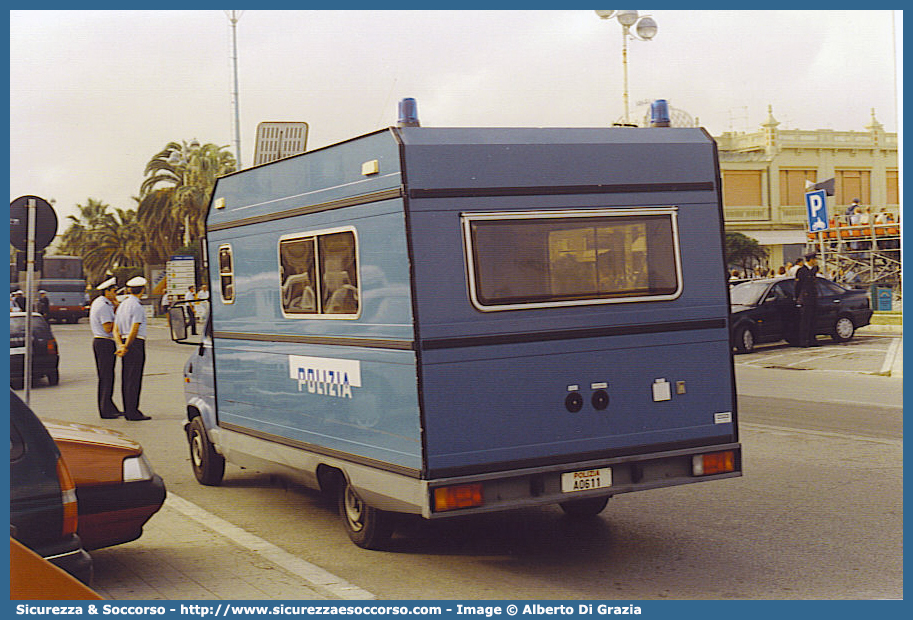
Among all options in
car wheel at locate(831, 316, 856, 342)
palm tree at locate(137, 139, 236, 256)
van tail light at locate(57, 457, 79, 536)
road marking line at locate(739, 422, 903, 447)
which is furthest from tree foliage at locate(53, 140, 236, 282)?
van tail light at locate(57, 457, 79, 536)

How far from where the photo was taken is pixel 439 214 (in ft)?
19.0

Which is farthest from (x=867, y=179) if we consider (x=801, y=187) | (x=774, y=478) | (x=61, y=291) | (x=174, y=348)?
(x=774, y=478)

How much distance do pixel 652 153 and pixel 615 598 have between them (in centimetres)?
257

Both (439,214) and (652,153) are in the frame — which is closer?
(439,214)

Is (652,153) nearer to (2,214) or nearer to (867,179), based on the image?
(2,214)

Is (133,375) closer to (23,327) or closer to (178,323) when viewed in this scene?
(178,323)

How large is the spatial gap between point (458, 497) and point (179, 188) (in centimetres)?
4159

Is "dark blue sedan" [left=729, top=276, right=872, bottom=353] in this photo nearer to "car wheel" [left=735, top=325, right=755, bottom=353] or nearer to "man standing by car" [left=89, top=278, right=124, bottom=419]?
"car wheel" [left=735, top=325, right=755, bottom=353]

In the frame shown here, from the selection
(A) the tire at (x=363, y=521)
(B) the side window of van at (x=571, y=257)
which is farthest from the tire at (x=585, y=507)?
(B) the side window of van at (x=571, y=257)

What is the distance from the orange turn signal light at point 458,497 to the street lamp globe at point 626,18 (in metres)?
3.67

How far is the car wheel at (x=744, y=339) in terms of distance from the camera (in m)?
20.2

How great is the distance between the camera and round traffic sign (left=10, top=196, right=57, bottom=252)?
11.1 m

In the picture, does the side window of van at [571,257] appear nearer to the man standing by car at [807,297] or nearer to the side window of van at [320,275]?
the side window of van at [320,275]

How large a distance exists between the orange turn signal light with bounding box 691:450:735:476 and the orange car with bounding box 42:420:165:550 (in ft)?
10.4
